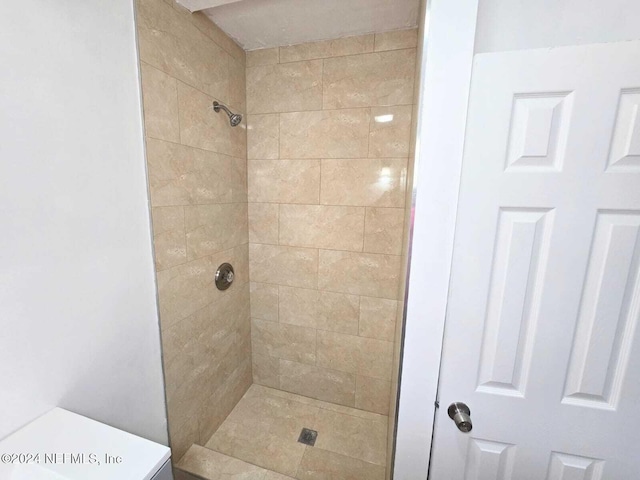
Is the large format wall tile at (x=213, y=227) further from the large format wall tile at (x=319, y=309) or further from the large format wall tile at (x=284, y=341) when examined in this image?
the large format wall tile at (x=284, y=341)

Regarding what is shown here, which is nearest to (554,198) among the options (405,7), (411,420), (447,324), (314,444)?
→ (447,324)

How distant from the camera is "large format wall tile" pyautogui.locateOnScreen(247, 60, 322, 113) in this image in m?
1.61

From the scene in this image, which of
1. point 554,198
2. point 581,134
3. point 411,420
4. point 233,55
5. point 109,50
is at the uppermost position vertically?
point 233,55

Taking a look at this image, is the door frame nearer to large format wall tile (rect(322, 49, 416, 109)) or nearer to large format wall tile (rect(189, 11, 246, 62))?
large format wall tile (rect(322, 49, 416, 109))

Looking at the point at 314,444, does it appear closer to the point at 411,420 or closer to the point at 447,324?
the point at 411,420

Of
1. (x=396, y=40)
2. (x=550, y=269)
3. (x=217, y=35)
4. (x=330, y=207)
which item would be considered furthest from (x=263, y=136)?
(x=550, y=269)

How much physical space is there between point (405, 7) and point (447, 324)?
1.50 metres

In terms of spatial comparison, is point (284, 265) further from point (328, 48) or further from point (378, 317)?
point (328, 48)

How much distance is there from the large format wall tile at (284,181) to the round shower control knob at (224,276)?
0.52 meters

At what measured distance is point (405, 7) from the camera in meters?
1.26

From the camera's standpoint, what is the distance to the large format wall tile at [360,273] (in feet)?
5.48

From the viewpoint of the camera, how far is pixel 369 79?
1520 millimetres

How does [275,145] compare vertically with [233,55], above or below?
below

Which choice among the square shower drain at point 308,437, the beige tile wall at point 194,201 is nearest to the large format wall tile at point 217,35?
the beige tile wall at point 194,201
